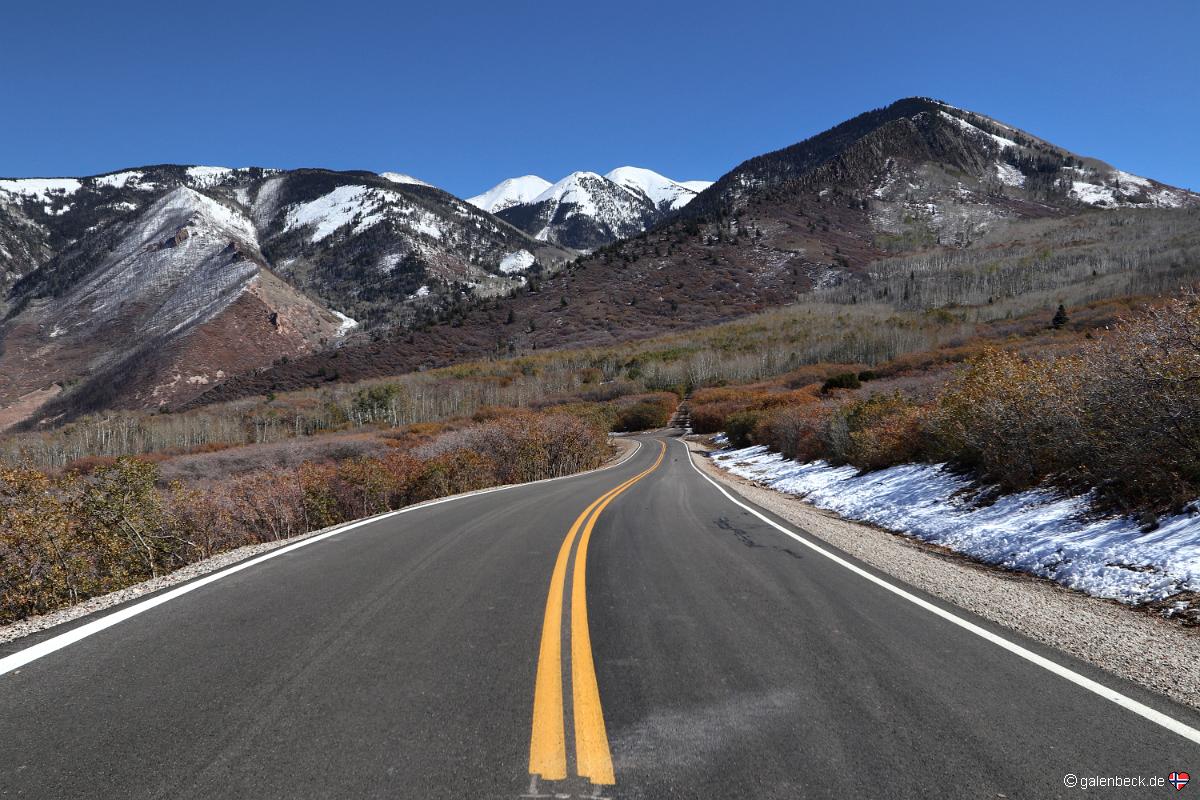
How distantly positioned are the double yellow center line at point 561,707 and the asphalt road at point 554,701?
0.02m

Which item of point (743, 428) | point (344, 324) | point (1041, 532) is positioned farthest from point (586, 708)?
point (344, 324)

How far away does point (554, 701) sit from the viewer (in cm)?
306

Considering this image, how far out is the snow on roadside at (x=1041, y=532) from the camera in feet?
19.3

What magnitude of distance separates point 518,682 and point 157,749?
1.73 metres

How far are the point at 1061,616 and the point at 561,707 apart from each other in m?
4.98

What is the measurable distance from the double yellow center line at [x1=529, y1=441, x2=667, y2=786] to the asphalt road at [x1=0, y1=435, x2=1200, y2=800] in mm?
17

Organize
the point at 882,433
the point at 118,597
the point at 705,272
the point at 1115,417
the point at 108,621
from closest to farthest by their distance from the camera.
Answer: the point at 108,621 < the point at 118,597 < the point at 1115,417 < the point at 882,433 < the point at 705,272

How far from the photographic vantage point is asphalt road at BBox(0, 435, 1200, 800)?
2439 millimetres

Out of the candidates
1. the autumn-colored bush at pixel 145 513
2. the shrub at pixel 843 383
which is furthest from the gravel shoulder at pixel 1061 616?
the shrub at pixel 843 383

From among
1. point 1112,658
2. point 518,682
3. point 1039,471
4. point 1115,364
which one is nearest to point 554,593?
point 518,682

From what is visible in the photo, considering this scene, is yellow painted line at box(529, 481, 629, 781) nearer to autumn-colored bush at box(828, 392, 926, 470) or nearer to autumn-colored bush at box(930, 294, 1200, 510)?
autumn-colored bush at box(930, 294, 1200, 510)

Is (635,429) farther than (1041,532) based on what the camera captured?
Yes

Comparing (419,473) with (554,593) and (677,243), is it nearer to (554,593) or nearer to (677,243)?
(554,593)

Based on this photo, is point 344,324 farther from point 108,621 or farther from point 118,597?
point 108,621
